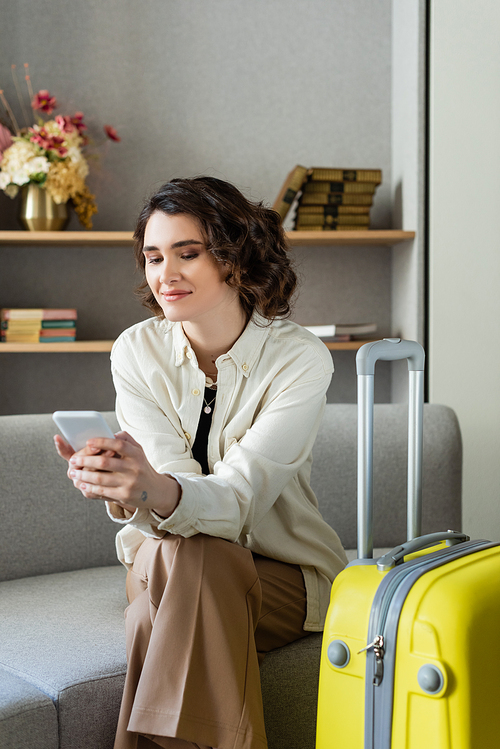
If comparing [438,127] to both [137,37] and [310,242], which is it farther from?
[137,37]

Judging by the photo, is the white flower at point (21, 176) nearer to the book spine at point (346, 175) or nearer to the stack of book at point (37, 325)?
the stack of book at point (37, 325)

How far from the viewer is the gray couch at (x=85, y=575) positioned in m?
1.10

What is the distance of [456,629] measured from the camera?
0.88 m

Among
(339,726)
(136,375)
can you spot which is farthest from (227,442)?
(339,726)

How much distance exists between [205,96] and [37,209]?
80 cm

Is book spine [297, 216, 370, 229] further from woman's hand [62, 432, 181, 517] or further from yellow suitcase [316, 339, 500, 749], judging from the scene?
woman's hand [62, 432, 181, 517]

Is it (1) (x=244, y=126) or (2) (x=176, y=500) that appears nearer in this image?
(2) (x=176, y=500)

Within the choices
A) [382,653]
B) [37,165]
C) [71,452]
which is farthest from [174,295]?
[37,165]

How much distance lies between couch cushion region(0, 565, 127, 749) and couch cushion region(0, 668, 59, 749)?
0.02m

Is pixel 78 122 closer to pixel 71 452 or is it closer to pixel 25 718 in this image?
pixel 71 452

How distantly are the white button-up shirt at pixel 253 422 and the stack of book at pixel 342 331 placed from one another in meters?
0.99

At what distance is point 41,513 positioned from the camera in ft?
5.63

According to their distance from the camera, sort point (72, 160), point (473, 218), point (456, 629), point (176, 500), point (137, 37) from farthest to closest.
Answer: point (137, 37) < point (72, 160) < point (473, 218) < point (176, 500) < point (456, 629)

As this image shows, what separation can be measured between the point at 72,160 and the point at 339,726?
199cm
